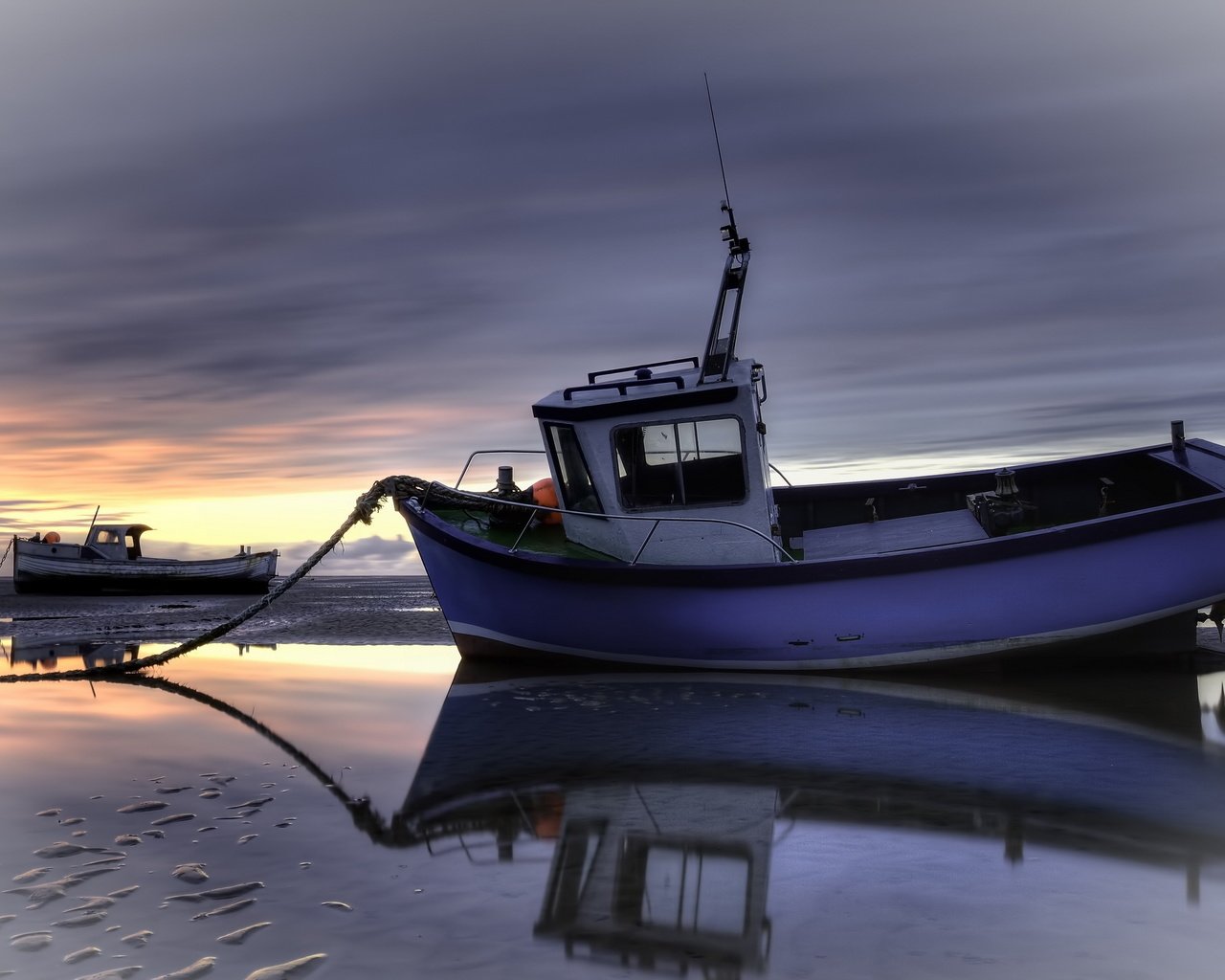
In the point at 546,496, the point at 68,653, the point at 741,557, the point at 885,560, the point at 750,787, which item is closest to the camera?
the point at 750,787

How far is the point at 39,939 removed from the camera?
336 cm

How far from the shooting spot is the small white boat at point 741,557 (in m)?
10.1

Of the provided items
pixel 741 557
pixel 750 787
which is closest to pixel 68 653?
pixel 741 557

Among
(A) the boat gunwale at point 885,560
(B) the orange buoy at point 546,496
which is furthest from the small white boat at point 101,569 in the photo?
(A) the boat gunwale at point 885,560

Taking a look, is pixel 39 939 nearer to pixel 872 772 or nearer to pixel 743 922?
pixel 743 922

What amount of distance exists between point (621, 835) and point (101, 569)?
38.3 m

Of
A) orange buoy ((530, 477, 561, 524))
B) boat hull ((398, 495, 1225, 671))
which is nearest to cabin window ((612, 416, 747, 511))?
boat hull ((398, 495, 1225, 671))

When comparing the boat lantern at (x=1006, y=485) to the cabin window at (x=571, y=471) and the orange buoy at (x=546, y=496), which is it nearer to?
the cabin window at (x=571, y=471)

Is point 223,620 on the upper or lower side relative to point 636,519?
lower

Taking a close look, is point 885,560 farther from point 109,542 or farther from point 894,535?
point 109,542

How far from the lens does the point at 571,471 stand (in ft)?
38.7

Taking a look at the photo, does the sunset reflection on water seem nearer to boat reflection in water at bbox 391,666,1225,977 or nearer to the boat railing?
boat reflection in water at bbox 391,666,1225,977

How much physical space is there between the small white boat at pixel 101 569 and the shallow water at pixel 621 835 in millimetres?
31465

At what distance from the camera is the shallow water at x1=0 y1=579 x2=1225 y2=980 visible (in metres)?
3.35
